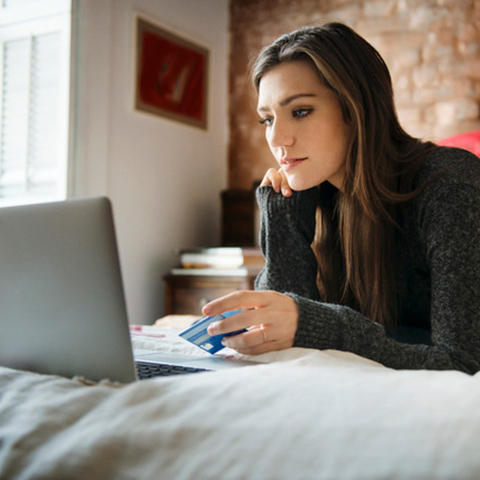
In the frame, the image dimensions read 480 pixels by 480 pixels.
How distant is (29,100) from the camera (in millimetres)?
2232

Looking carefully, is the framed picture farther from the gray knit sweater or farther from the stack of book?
the gray knit sweater

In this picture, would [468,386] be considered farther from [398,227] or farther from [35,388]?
[398,227]

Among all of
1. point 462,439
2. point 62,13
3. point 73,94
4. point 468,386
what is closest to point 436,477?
point 462,439

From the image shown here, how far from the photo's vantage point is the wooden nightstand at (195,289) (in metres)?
2.31

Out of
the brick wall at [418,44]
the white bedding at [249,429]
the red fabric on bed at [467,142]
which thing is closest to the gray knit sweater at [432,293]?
the white bedding at [249,429]

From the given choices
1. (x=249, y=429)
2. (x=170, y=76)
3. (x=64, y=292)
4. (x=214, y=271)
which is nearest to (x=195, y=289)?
(x=214, y=271)

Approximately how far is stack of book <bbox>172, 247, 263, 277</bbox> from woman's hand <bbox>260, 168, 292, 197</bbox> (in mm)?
889

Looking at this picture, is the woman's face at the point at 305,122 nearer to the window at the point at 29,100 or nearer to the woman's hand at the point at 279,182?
the woman's hand at the point at 279,182

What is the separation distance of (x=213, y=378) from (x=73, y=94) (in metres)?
1.94

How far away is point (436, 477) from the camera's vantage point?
1.13 feet

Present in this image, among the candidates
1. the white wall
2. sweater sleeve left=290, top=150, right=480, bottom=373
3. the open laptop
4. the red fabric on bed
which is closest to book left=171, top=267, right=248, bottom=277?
the white wall

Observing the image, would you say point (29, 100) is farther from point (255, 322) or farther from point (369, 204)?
point (255, 322)

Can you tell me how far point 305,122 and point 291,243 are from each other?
1.02 ft

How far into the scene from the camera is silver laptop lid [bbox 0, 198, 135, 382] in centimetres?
53
